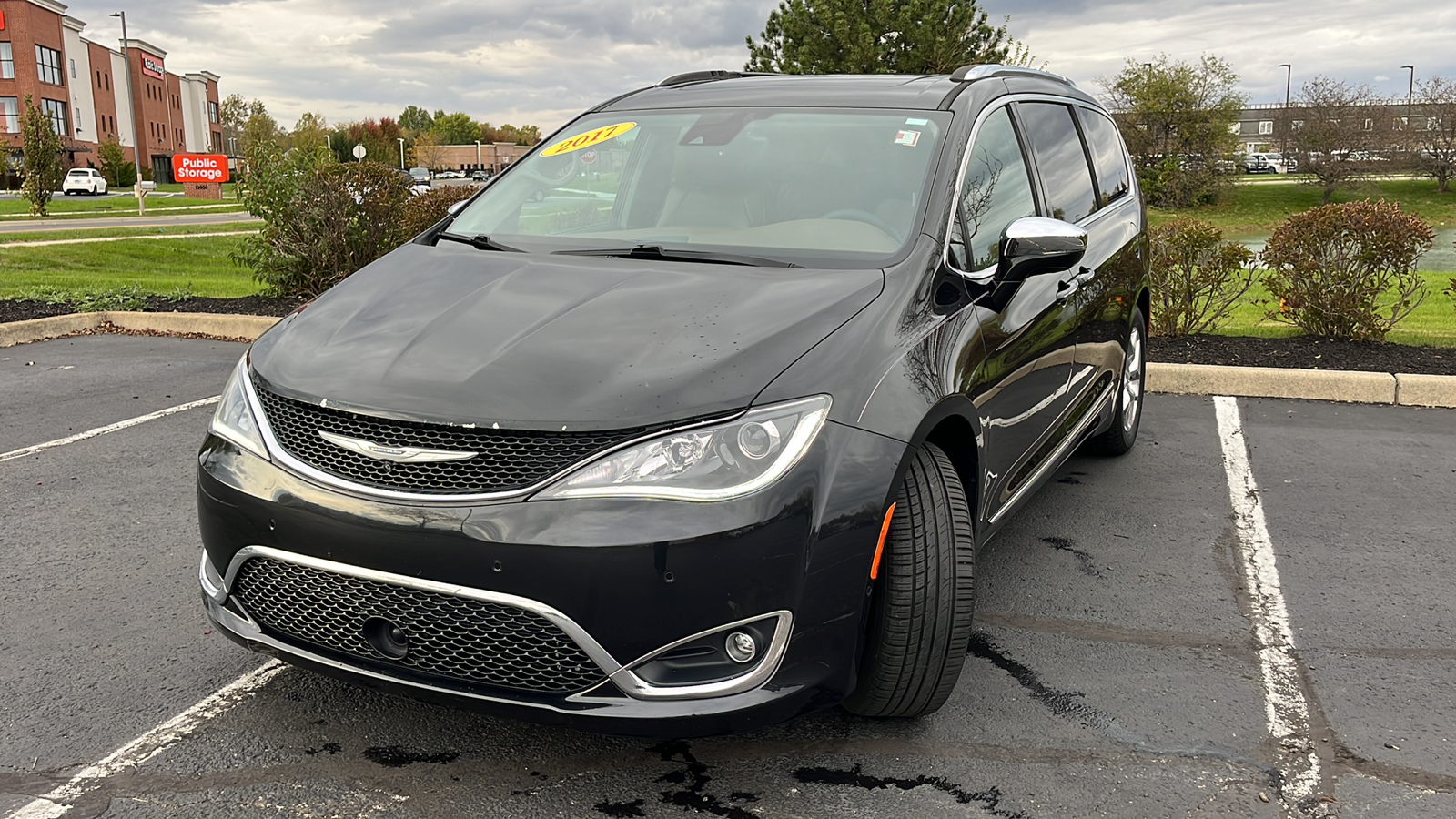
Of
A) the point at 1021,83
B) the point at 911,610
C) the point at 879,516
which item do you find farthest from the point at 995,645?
the point at 1021,83

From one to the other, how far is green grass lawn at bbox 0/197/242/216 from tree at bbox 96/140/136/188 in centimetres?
1422

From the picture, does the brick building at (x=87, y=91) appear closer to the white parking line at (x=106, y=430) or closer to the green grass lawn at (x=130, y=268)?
the green grass lawn at (x=130, y=268)

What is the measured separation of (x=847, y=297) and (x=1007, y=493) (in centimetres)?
119

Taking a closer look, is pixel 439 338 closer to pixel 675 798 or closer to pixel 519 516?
pixel 519 516

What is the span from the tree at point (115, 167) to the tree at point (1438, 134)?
213 feet

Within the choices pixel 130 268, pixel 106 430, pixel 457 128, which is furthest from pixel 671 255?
pixel 457 128

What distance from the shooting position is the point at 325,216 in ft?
36.1

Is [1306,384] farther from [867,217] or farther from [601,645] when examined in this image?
[601,645]

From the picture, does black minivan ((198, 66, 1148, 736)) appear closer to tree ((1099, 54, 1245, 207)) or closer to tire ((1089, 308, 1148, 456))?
tire ((1089, 308, 1148, 456))

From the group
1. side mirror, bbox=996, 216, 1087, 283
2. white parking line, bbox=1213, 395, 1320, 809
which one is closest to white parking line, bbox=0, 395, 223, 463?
side mirror, bbox=996, 216, 1087, 283

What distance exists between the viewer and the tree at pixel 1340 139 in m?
50.3

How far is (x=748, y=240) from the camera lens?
3.62 m

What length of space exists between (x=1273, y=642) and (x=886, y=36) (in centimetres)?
3346

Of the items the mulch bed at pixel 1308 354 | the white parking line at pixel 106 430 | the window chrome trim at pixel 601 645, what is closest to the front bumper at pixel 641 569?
the window chrome trim at pixel 601 645
